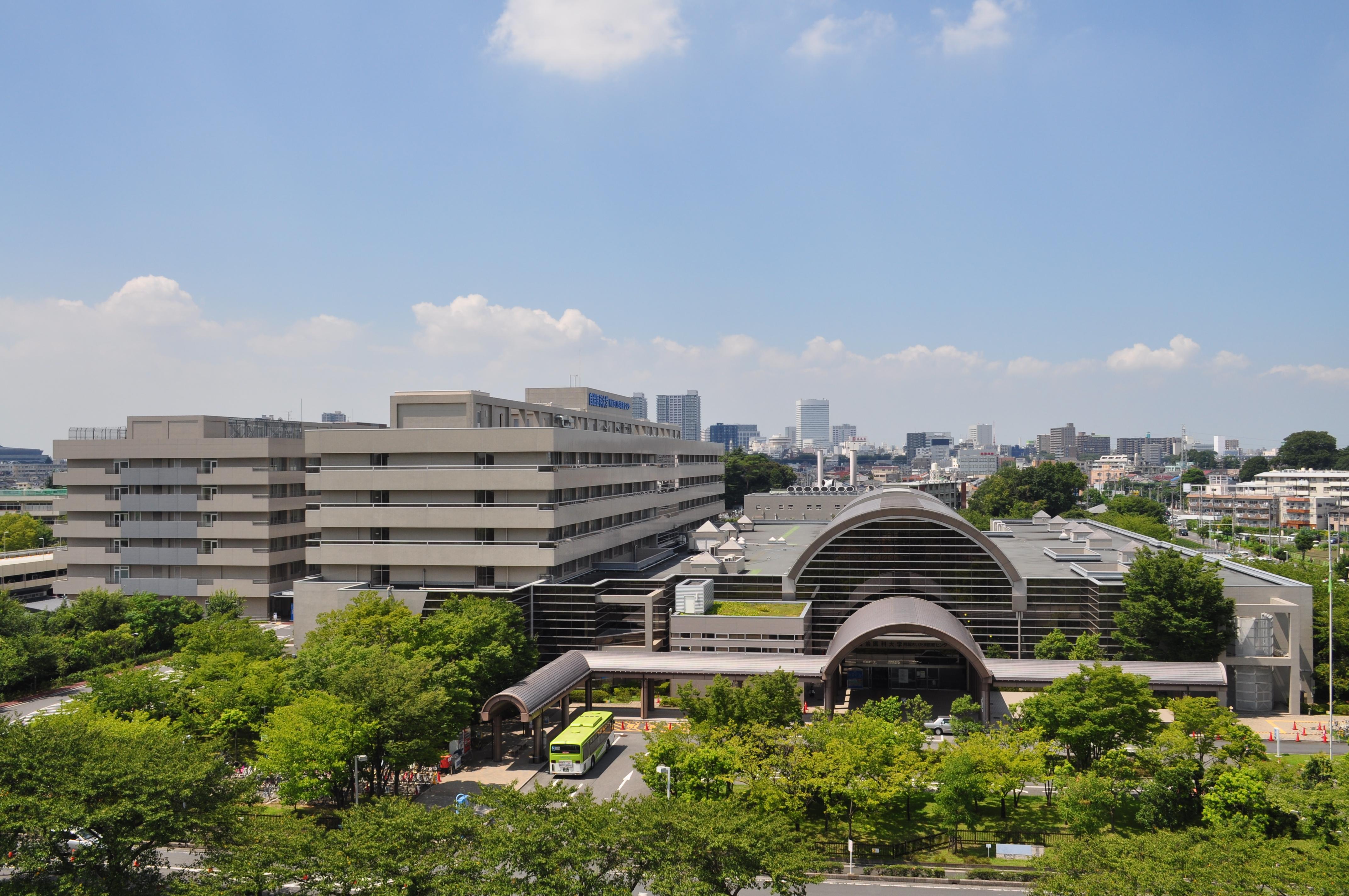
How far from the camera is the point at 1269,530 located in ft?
476

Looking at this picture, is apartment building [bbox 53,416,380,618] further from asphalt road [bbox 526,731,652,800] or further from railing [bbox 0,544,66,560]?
asphalt road [bbox 526,731,652,800]

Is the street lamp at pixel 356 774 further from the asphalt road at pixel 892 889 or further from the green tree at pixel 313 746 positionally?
the asphalt road at pixel 892 889

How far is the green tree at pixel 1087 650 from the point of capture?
48375 mm

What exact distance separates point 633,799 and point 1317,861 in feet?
63.3

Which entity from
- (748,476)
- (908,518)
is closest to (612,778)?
(908,518)

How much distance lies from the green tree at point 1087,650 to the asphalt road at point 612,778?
25.0m

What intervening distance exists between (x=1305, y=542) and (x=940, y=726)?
10056 centimetres

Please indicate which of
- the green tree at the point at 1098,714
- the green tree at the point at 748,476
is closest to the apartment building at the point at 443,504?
the green tree at the point at 1098,714

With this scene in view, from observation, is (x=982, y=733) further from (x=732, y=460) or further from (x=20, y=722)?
(x=732, y=460)

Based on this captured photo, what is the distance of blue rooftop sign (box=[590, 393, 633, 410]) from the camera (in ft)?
280

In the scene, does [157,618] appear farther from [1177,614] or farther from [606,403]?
[1177,614]

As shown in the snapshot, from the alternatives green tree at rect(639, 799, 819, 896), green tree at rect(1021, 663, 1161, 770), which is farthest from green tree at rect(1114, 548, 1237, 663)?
green tree at rect(639, 799, 819, 896)

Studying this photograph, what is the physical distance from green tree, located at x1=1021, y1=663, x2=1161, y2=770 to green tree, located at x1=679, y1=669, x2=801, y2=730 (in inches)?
412

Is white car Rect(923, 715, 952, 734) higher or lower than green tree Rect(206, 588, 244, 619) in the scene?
lower
